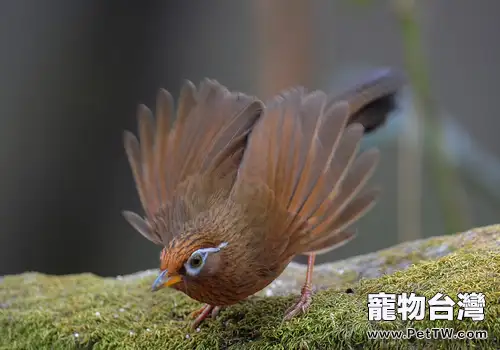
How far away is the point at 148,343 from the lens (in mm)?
2459

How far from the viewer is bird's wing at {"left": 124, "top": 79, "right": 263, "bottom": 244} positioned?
2.68 m

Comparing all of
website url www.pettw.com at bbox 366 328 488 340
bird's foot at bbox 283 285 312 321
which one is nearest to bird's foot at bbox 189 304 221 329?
bird's foot at bbox 283 285 312 321

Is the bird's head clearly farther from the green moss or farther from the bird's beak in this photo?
the green moss

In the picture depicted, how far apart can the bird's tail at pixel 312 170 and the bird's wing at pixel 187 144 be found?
168 millimetres

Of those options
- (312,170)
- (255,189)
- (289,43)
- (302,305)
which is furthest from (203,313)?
(289,43)

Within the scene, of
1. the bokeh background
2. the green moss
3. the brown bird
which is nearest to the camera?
the green moss

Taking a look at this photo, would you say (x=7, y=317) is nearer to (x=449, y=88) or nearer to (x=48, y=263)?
(x=48, y=263)

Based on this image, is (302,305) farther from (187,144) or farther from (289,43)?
(289,43)

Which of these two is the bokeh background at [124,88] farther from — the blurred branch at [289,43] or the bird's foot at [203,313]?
the bird's foot at [203,313]

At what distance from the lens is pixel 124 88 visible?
22.8 feet

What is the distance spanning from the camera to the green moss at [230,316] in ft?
6.84

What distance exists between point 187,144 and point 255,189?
548 millimetres

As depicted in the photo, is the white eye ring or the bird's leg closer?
the white eye ring

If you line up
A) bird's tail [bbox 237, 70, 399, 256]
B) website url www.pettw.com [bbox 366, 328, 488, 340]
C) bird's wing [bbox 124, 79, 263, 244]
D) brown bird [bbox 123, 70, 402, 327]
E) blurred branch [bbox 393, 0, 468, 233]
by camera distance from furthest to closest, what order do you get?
1. blurred branch [bbox 393, 0, 468, 233]
2. bird's wing [bbox 124, 79, 263, 244]
3. bird's tail [bbox 237, 70, 399, 256]
4. brown bird [bbox 123, 70, 402, 327]
5. website url www.pettw.com [bbox 366, 328, 488, 340]
